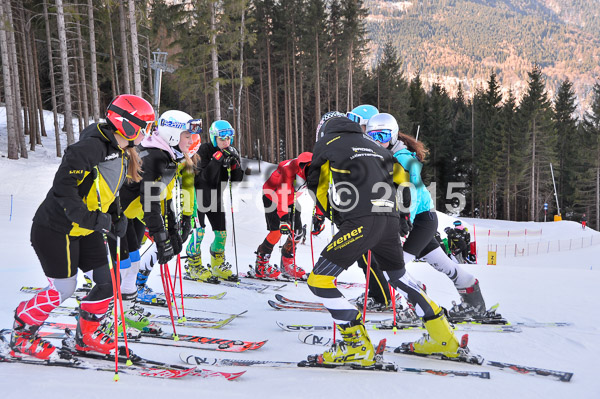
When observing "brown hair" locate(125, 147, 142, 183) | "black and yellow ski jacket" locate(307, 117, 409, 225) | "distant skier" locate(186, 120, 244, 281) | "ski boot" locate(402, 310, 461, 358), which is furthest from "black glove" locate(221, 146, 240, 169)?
"ski boot" locate(402, 310, 461, 358)

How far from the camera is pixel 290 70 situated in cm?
3228

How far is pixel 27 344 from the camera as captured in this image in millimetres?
3129

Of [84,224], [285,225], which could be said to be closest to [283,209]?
[285,225]

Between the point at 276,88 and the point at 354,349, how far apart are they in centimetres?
2981

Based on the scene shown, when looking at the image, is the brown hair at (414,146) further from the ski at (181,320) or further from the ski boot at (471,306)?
the ski at (181,320)

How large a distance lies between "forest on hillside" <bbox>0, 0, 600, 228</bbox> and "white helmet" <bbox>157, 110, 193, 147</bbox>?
1159 centimetres

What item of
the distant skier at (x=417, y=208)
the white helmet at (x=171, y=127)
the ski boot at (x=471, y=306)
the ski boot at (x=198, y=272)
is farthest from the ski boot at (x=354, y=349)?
the ski boot at (x=198, y=272)

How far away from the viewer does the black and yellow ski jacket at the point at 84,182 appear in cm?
279

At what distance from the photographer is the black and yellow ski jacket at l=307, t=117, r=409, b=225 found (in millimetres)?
3162

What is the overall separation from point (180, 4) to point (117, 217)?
1952 centimetres

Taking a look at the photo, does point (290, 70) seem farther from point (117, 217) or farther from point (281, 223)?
point (117, 217)

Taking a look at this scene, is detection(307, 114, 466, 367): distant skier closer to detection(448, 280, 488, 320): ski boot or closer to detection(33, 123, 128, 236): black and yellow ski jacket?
detection(448, 280, 488, 320): ski boot

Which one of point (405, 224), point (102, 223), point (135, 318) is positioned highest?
point (102, 223)

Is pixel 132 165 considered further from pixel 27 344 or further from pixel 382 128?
pixel 382 128
